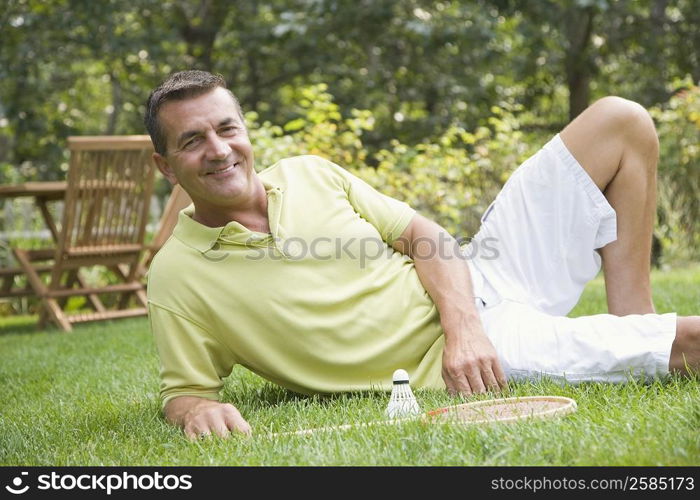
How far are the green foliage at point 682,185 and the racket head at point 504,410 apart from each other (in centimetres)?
627

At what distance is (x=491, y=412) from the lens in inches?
87.2

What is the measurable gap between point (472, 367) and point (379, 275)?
1.31ft

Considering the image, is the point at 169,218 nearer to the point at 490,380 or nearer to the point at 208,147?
the point at 208,147

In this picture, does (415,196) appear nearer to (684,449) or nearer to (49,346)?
(49,346)

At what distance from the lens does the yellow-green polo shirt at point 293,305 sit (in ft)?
8.36

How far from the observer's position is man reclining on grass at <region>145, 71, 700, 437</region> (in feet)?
8.34

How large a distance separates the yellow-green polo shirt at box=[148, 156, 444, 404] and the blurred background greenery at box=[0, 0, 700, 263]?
4.25 meters

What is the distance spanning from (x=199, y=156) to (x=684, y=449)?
149 cm

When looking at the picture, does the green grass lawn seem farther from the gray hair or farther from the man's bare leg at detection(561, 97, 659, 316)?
the gray hair

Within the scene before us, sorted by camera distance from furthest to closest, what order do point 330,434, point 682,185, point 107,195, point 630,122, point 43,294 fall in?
point 682,185 < point 107,195 < point 43,294 < point 630,122 < point 330,434

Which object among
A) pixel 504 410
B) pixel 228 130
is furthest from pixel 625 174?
pixel 228 130

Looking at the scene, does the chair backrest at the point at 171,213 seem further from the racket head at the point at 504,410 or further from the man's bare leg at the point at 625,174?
the racket head at the point at 504,410

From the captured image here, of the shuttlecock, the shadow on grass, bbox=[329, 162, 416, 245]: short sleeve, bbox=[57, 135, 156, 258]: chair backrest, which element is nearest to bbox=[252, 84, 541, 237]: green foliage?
bbox=[57, 135, 156, 258]: chair backrest

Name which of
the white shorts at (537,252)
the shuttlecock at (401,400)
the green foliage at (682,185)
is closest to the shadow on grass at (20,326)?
the white shorts at (537,252)
